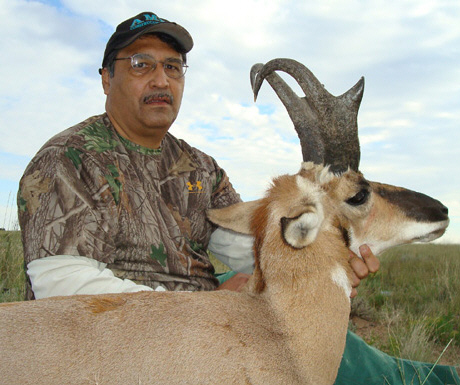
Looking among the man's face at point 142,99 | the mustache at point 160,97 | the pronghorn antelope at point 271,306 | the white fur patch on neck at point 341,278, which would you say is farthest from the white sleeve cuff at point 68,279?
the mustache at point 160,97

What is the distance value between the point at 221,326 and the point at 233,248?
2.74 metres

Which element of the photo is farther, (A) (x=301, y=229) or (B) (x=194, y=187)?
(B) (x=194, y=187)

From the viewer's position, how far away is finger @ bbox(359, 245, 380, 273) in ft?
13.2

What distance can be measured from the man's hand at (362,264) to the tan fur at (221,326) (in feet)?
0.73

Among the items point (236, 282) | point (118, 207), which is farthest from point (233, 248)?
point (118, 207)

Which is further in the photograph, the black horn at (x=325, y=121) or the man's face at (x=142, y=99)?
the man's face at (x=142, y=99)

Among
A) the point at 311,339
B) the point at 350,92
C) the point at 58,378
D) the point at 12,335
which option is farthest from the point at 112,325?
the point at 350,92

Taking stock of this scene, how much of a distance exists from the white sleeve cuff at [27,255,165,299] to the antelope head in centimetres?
111

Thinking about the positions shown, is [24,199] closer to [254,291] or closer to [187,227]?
[187,227]

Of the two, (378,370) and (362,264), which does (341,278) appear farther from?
(378,370)

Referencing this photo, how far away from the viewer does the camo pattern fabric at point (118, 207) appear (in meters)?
4.29

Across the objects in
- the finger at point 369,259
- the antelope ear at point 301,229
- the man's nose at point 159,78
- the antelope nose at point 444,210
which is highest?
the man's nose at point 159,78

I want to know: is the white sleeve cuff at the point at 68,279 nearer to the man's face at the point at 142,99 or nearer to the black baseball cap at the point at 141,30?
the man's face at the point at 142,99

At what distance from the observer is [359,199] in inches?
163
